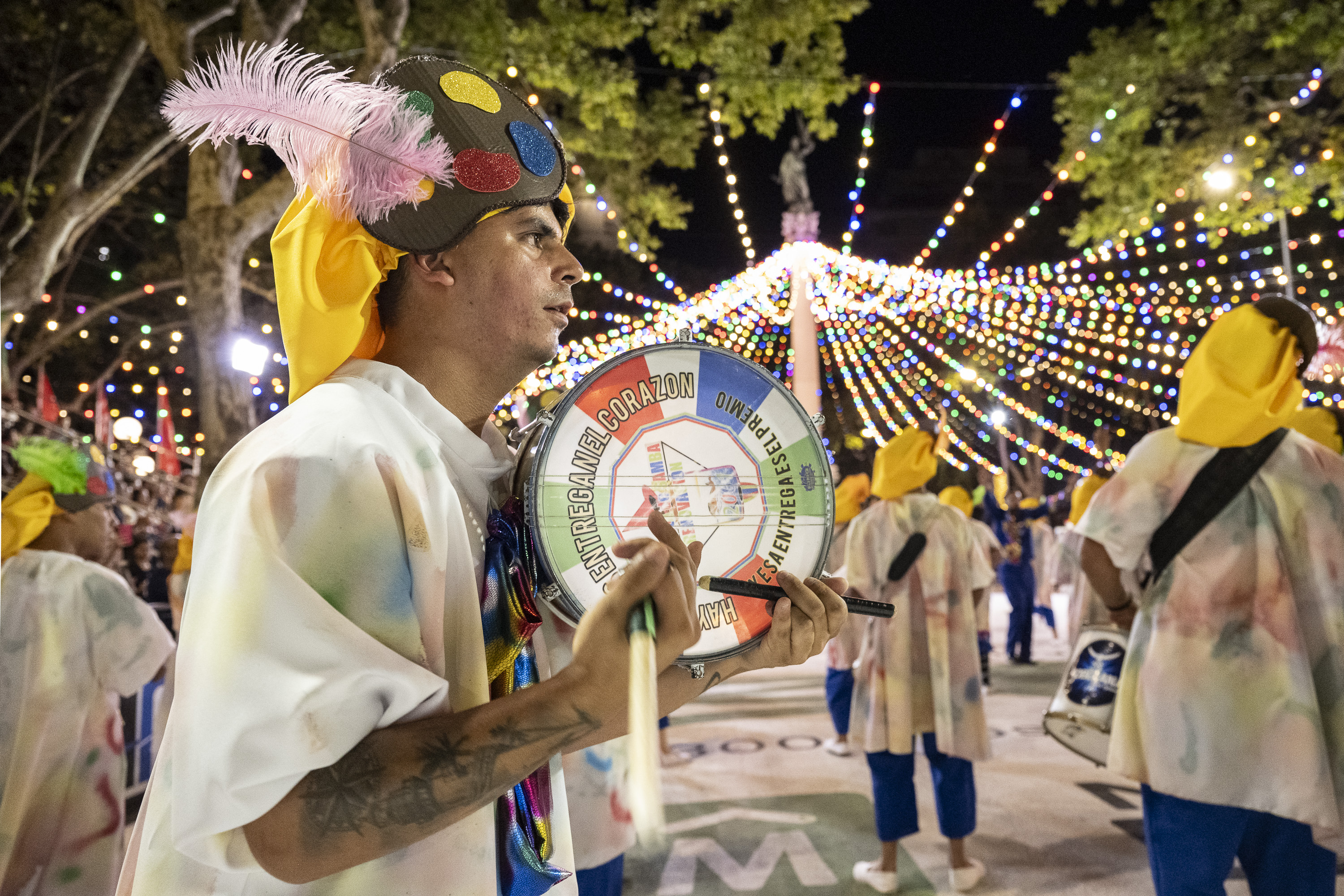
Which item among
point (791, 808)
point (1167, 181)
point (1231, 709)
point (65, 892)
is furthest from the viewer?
point (1167, 181)

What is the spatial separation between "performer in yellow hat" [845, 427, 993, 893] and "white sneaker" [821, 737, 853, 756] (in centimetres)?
185

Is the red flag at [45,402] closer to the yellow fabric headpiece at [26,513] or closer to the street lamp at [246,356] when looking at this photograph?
the street lamp at [246,356]

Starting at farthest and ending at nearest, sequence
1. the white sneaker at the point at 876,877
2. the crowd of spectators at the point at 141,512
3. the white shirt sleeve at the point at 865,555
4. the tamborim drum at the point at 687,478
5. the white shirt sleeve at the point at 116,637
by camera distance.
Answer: the crowd of spectators at the point at 141,512
the white shirt sleeve at the point at 865,555
the white sneaker at the point at 876,877
the white shirt sleeve at the point at 116,637
the tamborim drum at the point at 687,478

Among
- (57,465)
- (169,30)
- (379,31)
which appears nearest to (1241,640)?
(57,465)

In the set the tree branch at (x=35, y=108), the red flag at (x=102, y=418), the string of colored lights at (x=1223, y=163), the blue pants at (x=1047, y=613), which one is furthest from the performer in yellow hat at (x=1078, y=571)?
the red flag at (x=102, y=418)

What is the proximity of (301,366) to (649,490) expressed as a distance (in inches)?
20.5

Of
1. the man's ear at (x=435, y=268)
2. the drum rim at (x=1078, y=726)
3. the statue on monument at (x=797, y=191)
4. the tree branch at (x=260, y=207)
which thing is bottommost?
the drum rim at (x=1078, y=726)

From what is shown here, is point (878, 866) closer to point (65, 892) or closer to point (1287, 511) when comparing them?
point (1287, 511)

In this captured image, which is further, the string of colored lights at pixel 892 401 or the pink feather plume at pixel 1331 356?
the string of colored lights at pixel 892 401

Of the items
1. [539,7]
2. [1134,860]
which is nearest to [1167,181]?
[539,7]

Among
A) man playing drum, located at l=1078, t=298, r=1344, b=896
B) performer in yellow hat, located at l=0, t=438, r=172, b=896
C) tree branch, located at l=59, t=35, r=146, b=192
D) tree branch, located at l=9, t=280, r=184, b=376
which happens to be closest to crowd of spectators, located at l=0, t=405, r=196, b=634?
performer in yellow hat, located at l=0, t=438, r=172, b=896

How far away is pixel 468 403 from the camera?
1.34 m

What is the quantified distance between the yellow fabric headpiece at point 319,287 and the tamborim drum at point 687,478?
11.9 inches

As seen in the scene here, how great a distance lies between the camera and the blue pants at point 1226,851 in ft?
8.22
